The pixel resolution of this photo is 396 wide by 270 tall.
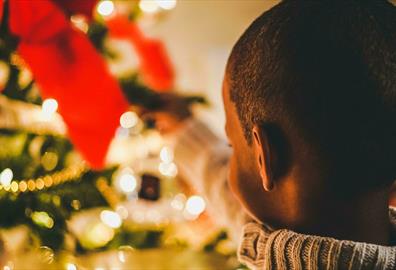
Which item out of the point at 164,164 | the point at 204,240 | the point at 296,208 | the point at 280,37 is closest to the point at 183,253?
the point at 204,240

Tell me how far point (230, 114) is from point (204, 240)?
1.26 ft

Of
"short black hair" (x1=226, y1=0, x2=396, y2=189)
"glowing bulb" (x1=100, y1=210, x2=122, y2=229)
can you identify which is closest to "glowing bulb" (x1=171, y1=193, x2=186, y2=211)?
"glowing bulb" (x1=100, y1=210, x2=122, y2=229)

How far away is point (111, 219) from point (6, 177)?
0.80ft

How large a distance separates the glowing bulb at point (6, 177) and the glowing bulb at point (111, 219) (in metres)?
0.22

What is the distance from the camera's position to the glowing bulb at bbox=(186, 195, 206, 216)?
114cm

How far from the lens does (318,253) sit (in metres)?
0.56

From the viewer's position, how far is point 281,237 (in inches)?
23.9

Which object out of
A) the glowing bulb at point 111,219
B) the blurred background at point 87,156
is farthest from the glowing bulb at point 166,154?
the glowing bulb at point 111,219

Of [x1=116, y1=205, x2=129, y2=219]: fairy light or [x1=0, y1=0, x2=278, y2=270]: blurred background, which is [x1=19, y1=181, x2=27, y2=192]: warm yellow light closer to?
[x1=0, y1=0, x2=278, y2=270]: blurred background

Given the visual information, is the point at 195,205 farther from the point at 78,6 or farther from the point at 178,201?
the point at 78,6

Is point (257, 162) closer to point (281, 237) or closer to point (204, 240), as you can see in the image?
point (281, 237)

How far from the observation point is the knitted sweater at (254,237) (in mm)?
551

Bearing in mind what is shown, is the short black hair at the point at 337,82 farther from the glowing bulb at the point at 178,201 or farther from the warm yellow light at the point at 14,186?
the glowing bulb at the point at 178,201

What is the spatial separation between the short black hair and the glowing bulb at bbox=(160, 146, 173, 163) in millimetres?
533
